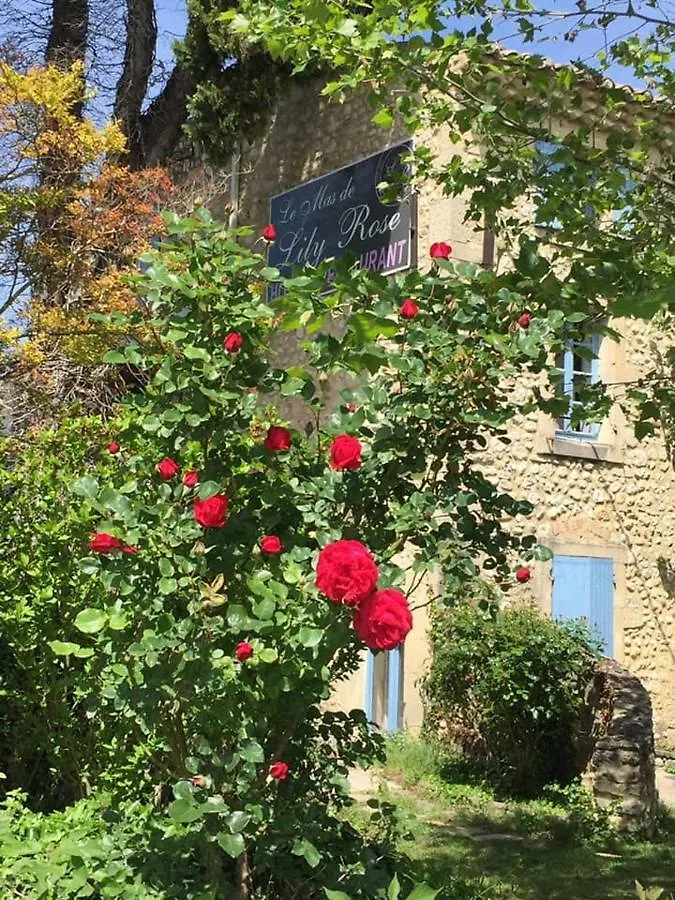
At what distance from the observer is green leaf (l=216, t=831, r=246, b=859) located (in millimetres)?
2527

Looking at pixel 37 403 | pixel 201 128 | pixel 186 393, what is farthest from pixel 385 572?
pixel 201 128

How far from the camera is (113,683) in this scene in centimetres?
286

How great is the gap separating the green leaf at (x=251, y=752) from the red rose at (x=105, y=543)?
64cm

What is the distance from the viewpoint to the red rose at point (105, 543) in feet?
8.79

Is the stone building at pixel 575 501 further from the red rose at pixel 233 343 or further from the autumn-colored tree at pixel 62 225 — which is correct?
the red rose at pixel 233 343

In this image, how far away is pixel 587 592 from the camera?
1063cm

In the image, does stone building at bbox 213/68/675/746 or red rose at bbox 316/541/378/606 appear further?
stone building at bbox 213/68/675/746

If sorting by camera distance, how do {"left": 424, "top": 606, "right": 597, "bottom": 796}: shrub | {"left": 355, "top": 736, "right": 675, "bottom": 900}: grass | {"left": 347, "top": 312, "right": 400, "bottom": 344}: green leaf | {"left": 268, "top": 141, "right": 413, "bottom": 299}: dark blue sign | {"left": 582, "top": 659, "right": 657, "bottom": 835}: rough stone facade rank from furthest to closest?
{"left": 268, "top": 141, "right": 413, "bottom": 299}: dark blue sign
{"left": 424, "top": 606, "right": 597, "bottom": 796}: shrub
{"left": 582, "top": 659, "right": 657, "bottom": 835}: rough stone facade
{"left": 355, "top": 736, "right": 675, "bottom": 900}: grass
{"left": 347, "top": 312, "right": 400, "bottom": 344}: green leaf

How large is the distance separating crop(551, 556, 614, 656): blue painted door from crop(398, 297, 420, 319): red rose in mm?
7792

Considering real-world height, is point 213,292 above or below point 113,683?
above

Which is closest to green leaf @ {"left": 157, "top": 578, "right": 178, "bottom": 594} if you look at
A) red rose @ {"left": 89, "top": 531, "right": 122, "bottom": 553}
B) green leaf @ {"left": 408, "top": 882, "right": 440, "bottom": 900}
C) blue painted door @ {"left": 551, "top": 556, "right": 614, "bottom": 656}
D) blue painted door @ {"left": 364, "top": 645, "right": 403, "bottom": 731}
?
red rose @ {"left": 89, "top": 531, "right": 122, "bottom": 553}

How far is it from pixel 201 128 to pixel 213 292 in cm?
934

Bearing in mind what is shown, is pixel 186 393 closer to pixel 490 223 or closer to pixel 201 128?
pixel 490 223

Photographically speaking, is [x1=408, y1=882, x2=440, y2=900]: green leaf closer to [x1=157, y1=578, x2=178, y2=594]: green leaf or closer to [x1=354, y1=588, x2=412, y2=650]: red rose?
[x1=354, y1=588, x2=412, y2=650]: red rose
